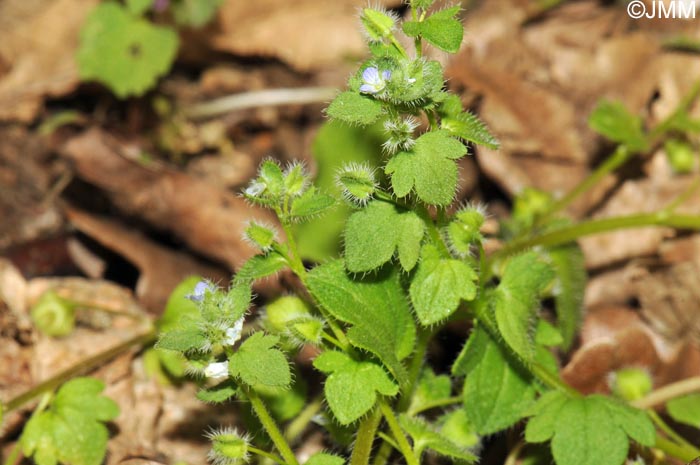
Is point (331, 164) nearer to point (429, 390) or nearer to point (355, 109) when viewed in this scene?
point (429, 390)

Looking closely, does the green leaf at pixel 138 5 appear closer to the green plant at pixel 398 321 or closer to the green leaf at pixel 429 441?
the green plant at pixel 398 321

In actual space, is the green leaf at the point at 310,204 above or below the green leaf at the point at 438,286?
above

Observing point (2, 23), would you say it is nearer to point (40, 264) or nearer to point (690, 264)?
point (40, 264)

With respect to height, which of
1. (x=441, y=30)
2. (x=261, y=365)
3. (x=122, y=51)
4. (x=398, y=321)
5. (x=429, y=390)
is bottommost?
(x=429, y=390)

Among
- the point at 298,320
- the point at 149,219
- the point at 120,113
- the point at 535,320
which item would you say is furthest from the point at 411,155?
the point at 120,113

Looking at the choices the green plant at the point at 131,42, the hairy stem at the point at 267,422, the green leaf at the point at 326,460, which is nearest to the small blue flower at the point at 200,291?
the hairy stem at the point at 267,422

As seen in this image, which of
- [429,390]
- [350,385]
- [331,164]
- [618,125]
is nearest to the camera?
[350,385]

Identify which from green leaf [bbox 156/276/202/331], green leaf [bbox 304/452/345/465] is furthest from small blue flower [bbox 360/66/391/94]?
green leaf [bbox 156/276/202/331]

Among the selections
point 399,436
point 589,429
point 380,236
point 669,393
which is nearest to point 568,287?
point 669,393
